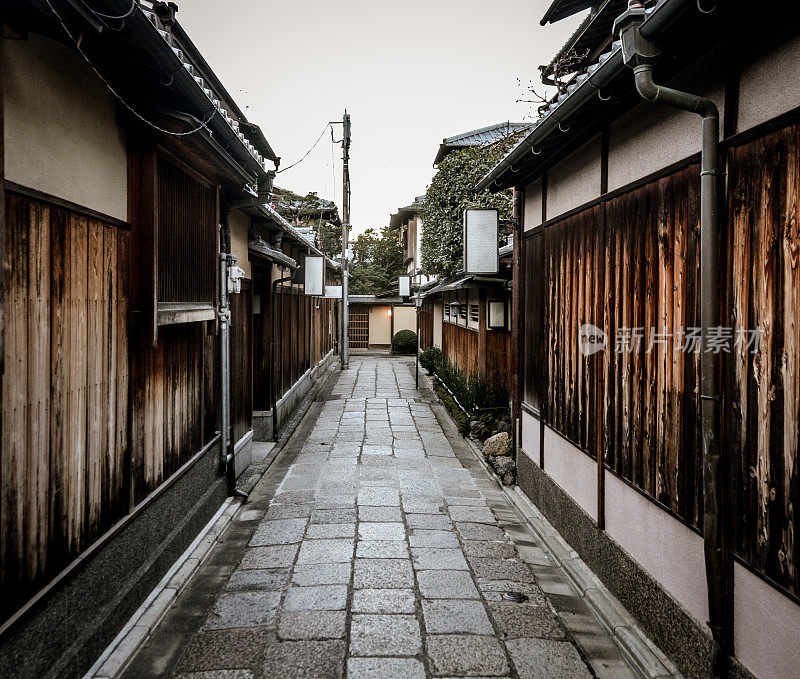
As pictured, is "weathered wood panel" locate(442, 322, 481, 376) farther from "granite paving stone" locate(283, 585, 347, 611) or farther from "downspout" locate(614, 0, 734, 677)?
"downspout" locate(614, 0, 734, 677)

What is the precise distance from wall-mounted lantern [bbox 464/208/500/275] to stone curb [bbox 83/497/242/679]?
5.86m

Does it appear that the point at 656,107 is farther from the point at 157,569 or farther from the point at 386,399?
the point at 386,399

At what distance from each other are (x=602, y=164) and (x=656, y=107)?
3.89ft

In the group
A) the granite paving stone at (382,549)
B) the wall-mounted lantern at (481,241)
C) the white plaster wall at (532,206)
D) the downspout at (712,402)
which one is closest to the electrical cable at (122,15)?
the downspout at (712,402)

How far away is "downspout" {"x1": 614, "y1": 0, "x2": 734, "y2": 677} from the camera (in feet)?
12.0

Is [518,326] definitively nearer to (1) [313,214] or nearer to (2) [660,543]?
(2) [660,543]

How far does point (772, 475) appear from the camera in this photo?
3234mm

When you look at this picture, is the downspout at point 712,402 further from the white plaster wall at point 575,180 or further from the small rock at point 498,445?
the small rock at point 498,445

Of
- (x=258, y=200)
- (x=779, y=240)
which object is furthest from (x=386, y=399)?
(x=779, y=240)

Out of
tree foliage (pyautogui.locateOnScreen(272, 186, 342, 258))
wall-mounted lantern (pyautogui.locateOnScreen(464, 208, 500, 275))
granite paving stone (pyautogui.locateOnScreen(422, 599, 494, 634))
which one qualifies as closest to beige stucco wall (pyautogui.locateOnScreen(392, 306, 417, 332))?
tree foliage (pyautogui.locateOnScreen(272, 186, 342, 258))

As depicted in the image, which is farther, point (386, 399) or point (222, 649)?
point (386, 399)

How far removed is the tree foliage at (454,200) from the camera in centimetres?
1495

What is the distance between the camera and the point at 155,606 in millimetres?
5316

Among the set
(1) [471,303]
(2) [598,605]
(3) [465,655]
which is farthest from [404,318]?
(3) [465,655]
